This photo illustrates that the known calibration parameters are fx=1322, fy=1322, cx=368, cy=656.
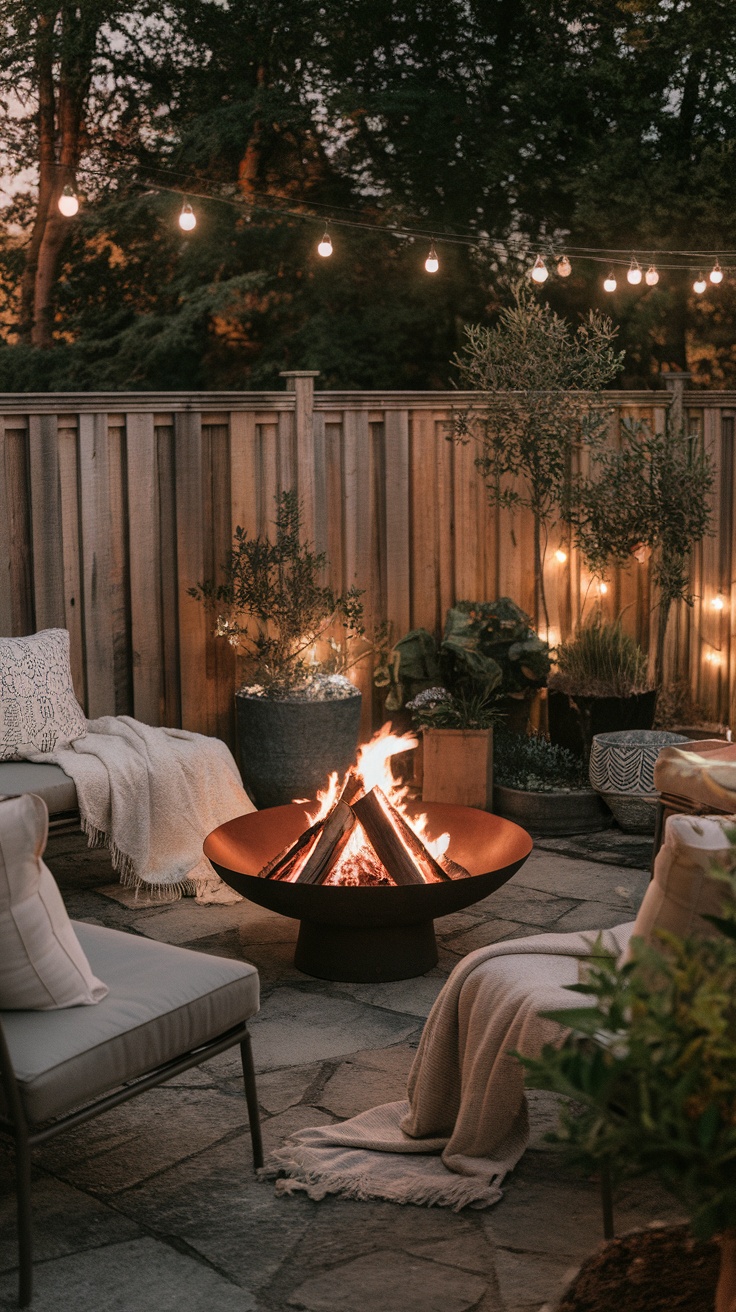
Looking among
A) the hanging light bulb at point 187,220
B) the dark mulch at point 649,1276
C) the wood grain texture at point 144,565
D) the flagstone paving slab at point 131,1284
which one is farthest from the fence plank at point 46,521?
the dark mulch at point 649,1276

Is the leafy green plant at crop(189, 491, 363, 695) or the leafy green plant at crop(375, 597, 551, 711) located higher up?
the leafy green plant at crop(189, 491, 363, 695)

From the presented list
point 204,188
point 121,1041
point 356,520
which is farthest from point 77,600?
point 204,188

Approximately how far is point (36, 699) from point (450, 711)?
1.78 m

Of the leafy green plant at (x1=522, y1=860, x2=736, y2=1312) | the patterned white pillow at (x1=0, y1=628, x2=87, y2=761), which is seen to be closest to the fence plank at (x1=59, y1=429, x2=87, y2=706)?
the patterned white pillow at (x1=0, y1=628, x2=87, y2=761)

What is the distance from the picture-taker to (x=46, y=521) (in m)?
5.49

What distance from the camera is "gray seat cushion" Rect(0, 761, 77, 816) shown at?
4.58 m

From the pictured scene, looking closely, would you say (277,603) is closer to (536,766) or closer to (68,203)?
(536,766)

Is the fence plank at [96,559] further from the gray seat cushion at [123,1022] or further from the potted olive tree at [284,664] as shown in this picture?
the gray seat cushion at [123,1022]

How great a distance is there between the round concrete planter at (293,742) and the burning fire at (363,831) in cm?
79

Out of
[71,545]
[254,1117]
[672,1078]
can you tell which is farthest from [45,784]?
[672,1078]

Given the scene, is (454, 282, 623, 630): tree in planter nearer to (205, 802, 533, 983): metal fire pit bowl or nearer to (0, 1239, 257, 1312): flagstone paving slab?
(205, 802, 533, 983): metal fire pit bowl

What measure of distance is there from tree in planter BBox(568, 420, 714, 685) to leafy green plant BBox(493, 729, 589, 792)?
35.2 inches

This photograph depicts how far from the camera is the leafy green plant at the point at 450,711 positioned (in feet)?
18.8

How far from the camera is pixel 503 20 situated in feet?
34.7
